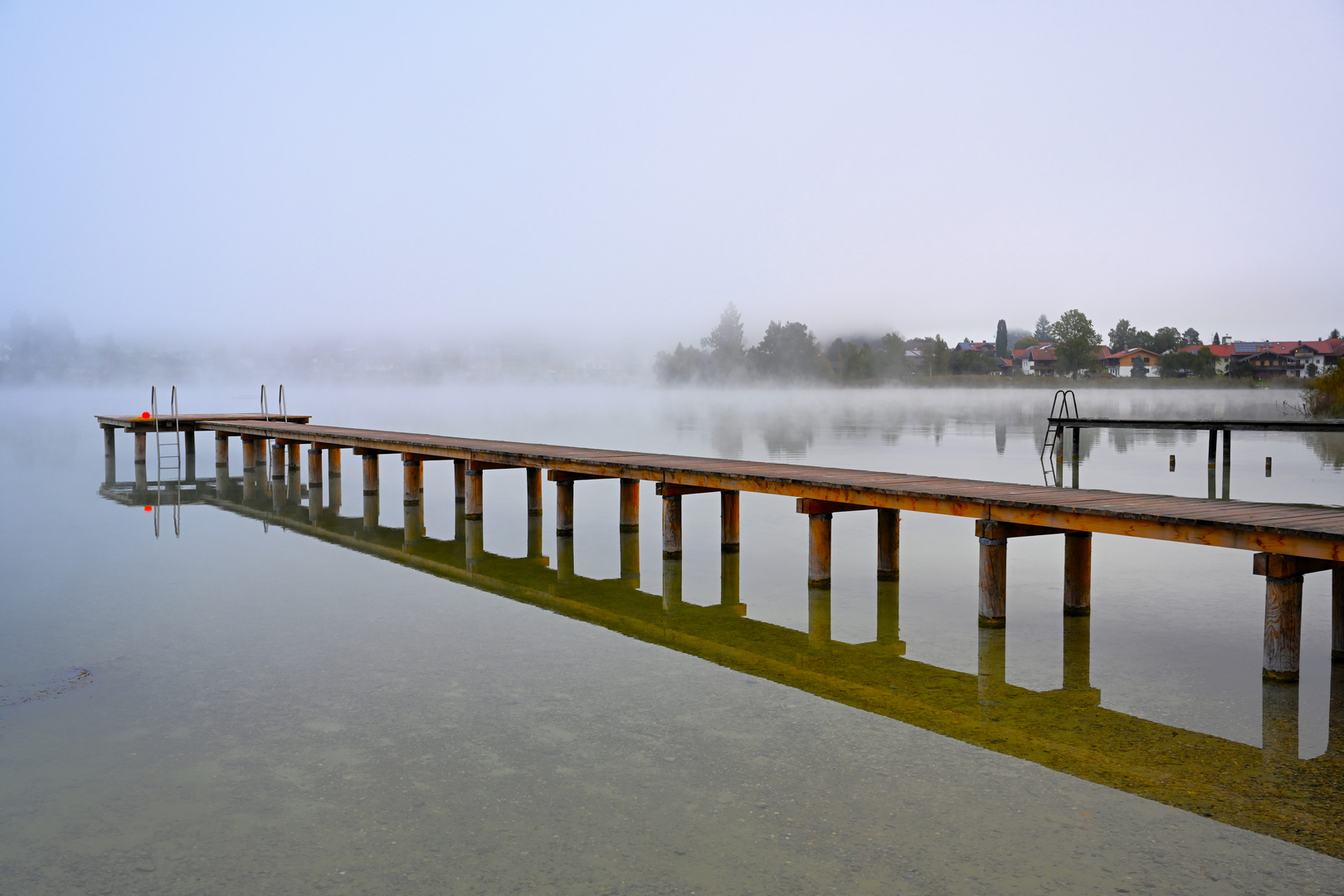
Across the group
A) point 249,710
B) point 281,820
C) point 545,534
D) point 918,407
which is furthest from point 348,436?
point 918,407

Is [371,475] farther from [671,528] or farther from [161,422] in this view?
[161,422]

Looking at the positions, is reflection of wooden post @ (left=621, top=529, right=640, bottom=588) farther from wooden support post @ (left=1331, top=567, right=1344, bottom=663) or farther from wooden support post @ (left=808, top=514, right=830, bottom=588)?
wooden support post @ (left=1331, top=567, right=1344, bottom=663)

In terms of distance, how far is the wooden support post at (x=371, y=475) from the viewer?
57.4 feet

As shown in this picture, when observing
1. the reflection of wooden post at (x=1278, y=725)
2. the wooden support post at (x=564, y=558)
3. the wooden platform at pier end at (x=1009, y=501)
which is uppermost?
the wooden platform at pier end at (x=1009, y=501)

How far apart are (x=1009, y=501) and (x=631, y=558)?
4.96 m

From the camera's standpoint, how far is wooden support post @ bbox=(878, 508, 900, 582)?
1049cm

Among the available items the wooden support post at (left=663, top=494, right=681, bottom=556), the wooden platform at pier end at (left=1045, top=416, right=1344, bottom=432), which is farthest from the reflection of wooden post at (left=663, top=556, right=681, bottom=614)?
the wooden platform at pier end at (left=1045, top=416, right=1344, bottom=432)

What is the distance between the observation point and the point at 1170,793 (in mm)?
5082

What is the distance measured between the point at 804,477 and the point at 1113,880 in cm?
586

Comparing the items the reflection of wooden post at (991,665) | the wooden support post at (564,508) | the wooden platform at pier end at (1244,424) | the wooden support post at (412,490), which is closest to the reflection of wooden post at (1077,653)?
the reflection of wooden post at (991,665)

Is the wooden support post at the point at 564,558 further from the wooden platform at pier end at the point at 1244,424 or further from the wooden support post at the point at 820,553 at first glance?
the wooden platform at pier end at the point at 1244,424

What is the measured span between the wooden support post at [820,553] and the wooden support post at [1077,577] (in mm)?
2174

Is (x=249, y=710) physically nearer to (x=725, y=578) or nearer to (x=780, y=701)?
(x=780, y=701)

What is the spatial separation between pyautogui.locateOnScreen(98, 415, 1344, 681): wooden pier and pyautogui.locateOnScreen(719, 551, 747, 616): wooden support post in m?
0.29
